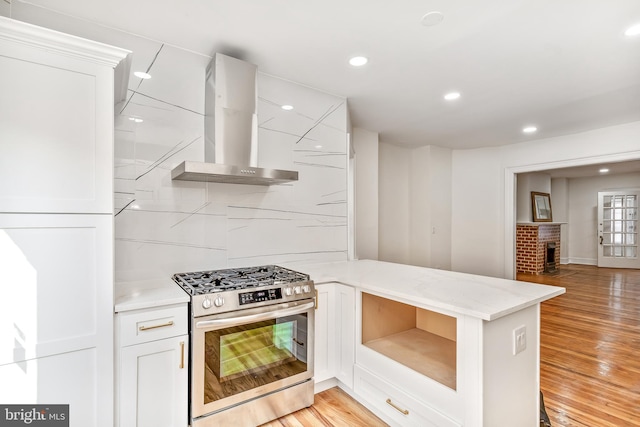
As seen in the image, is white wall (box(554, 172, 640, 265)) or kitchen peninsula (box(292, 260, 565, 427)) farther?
white wall (box(554, 172, 640, 265))

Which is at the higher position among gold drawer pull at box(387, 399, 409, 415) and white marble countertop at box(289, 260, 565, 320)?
white marble countertop at box(289, 260, 565, 320)

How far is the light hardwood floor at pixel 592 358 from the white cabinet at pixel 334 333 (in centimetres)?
133

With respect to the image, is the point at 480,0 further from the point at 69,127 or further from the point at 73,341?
the point at 73,341

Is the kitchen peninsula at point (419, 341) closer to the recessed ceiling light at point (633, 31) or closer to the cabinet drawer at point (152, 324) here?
the cabinet drawer at point (152, 324)

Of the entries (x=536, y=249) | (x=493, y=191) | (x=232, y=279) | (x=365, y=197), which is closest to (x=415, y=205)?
(x=493, y=191)

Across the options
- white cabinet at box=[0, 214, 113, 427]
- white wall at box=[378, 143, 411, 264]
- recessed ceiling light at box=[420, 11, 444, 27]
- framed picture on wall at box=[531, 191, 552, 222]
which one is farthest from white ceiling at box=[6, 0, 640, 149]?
framed picture on wall at box=[531, 191, 552, 222]

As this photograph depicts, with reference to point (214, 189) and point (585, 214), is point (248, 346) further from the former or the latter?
point (585, 214)

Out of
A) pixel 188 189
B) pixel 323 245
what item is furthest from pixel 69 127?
pixel 323 245

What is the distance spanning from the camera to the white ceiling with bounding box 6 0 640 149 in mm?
1834

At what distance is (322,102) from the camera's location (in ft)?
9.98

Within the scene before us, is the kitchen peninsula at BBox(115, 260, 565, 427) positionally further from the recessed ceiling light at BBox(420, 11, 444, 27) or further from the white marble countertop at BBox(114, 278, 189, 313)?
the recessed ceiling light at BBox(420, 11, 444, 27)

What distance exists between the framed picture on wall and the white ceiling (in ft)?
13.7

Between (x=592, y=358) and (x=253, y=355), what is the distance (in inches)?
119

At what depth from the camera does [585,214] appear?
842 centimetres
